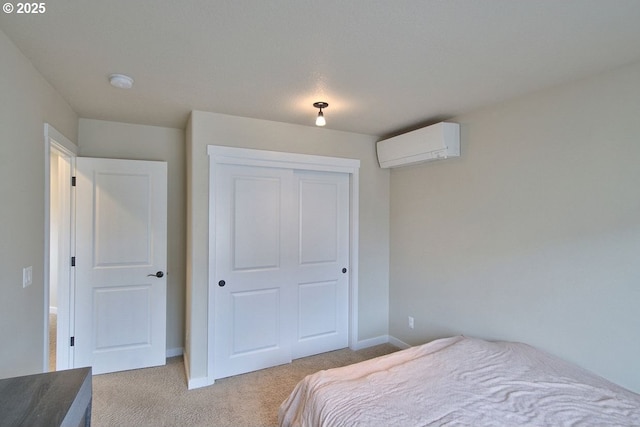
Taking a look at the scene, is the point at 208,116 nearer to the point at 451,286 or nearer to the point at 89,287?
the point at 89,287

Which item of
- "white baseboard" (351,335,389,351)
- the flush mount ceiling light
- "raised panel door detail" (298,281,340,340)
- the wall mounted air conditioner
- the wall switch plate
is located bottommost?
"white baseboard" (351,335,389,351)

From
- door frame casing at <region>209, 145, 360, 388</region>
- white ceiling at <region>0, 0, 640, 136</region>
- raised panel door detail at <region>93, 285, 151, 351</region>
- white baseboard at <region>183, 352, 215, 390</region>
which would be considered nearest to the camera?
white ceiling at <region>0, 0, 640, 136</region>

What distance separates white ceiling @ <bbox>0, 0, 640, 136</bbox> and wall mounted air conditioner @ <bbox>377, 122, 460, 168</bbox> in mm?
282

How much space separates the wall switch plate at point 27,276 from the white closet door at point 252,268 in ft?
4.02

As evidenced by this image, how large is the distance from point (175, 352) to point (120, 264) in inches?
43.7

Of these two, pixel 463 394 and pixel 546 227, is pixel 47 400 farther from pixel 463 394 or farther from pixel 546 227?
pixel 546 227

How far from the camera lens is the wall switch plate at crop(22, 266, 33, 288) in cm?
174

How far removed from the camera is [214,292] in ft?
9.04

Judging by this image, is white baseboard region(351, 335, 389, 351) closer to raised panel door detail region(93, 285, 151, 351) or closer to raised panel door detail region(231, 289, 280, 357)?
raised panel door detail region(231, 289, 280, 357)

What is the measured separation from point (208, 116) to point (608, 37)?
8.89 feet

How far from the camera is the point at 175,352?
3260 mm

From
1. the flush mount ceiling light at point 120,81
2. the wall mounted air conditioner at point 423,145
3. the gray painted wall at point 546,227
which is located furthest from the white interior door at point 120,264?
the gray painted wall at point 546,227

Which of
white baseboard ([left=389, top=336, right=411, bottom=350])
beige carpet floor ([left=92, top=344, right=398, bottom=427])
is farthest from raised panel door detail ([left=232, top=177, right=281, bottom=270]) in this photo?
white baseboard ([left=389, top=336, right=411, bottom=350])

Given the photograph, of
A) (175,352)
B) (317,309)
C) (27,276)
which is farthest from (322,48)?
(175,352)
